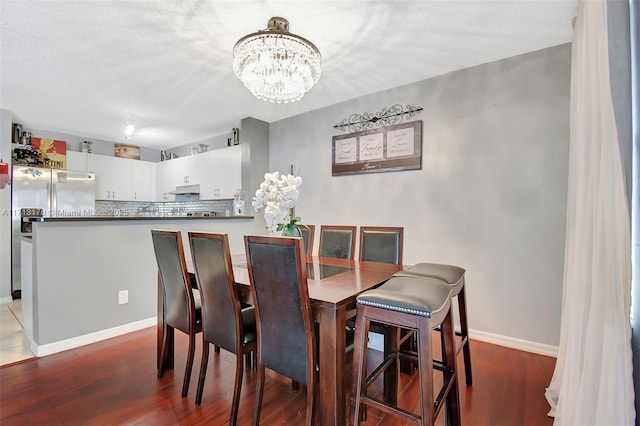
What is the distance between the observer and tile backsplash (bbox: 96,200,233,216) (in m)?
5.05

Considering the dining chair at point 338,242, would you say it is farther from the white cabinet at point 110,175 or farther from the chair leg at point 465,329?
the white cabinet at point 110,175

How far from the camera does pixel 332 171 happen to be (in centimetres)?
363

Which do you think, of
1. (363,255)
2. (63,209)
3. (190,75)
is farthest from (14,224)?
(363,255)

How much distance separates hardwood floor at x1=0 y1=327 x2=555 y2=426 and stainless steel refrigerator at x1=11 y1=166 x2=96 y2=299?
242 cm

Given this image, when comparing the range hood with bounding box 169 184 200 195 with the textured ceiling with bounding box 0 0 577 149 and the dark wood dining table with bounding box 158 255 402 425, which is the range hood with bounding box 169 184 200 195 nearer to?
the textured ceiling with bounding box 0 0 577 149

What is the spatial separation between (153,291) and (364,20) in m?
3.18

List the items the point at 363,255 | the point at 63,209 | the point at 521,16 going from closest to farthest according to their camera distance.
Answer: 1. the point at 521,16
2. the point at 363,255
3. the point at 63,209

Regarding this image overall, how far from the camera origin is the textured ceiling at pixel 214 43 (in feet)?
6.20

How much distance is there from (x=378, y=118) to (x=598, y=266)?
98.4 inches

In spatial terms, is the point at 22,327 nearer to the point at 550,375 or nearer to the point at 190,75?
the point at 190,75

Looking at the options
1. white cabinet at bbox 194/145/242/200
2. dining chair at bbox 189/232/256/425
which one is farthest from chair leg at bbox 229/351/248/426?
white cabinet at bbox 194/145/242/200

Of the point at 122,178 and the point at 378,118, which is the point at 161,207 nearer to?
the point at 122,178

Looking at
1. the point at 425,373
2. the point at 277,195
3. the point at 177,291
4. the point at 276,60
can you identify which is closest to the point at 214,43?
the point at 276,60

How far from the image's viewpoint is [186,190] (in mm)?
4957
